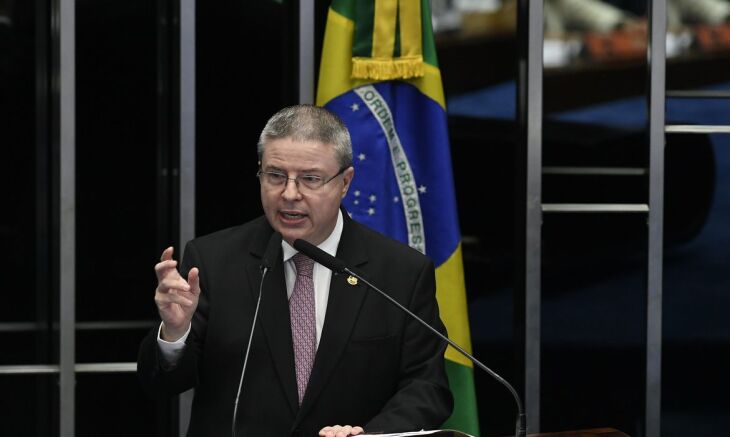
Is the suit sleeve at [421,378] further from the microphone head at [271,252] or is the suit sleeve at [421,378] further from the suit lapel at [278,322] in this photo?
the microphone head at [271,252]

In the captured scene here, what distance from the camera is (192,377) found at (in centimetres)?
228

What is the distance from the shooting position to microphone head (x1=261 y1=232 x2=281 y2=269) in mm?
2100

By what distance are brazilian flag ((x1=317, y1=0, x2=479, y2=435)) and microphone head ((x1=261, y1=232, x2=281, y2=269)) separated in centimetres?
170

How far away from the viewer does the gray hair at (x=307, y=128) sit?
2316 mm

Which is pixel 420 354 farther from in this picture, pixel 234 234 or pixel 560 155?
pixel 560 155

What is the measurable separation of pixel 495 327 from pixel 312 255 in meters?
2.70

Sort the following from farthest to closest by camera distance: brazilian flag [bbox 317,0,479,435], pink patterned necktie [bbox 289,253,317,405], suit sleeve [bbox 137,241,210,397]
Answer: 1. brazilian flag [bbox 317,0,479,435]
2. pink patterned necktie [bbox 289,253,317,405]
3. suit sleeve [bbox 137,241,210,397]

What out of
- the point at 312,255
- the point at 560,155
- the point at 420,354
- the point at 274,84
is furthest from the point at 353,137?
the point at 312,255

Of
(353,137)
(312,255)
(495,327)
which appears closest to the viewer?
(312,255)

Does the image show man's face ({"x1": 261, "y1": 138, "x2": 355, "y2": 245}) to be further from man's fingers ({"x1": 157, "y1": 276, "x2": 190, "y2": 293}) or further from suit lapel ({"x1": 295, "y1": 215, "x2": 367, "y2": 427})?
man's fingers ({"x1": 157, "y1": 276, "x2": 190, "y2": 293})

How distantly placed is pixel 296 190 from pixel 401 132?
5.80 ft

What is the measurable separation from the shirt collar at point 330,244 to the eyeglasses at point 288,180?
18cm

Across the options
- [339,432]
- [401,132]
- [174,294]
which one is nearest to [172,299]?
[174,294]

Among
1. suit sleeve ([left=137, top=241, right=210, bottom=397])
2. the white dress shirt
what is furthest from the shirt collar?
suit sleeve ([left=137, top=241, right=210, bottom=397])
